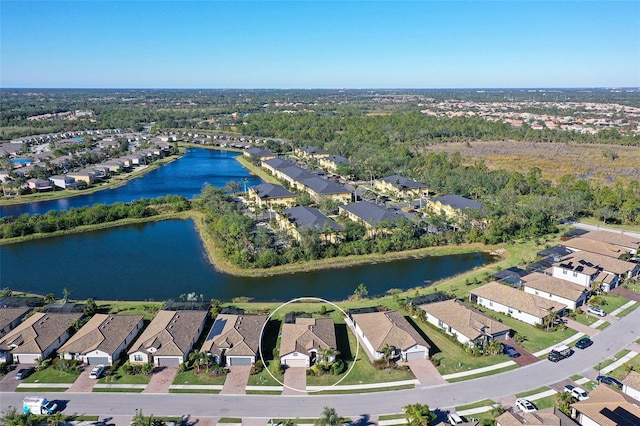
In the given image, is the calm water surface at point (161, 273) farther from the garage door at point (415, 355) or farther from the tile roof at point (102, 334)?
the garage door at point (415, 355)

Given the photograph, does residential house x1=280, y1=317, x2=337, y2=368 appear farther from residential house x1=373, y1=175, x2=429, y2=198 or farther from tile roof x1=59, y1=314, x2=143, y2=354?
residential house x1=373, y1=175, x2=429, y2=198

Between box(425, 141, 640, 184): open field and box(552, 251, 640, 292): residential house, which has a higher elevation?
box(425, 141, 640, 184): open field

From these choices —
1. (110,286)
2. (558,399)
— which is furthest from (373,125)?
(558,399)

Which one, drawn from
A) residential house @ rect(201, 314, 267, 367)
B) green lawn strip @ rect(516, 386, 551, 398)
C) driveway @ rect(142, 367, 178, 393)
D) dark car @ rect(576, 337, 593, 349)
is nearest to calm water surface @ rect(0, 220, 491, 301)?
residential house @ rect(201, 314, 267, 367)

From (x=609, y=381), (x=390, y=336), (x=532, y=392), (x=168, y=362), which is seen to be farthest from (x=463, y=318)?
(x=168, y=362)

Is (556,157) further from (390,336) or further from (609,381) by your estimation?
(390,336)

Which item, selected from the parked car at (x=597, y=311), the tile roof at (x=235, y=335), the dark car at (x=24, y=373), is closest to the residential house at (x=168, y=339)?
the tile roof at (x=235, y=335)
